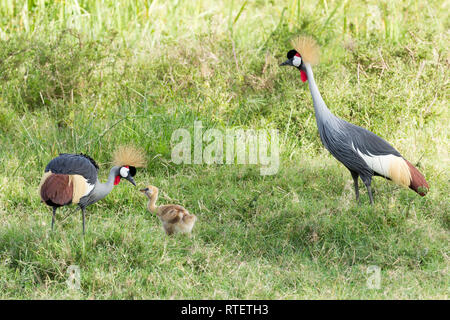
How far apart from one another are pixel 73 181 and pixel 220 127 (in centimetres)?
202

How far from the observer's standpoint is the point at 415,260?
4.02 meters

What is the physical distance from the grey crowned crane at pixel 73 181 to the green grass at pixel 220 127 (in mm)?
218

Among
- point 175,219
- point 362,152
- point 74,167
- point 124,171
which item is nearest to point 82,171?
point 74,167

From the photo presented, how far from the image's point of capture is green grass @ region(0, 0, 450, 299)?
3832mm

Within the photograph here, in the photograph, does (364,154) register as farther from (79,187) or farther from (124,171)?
(79,187)

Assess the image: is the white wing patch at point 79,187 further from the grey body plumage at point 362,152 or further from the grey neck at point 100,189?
the grey body plumage at point 362,152

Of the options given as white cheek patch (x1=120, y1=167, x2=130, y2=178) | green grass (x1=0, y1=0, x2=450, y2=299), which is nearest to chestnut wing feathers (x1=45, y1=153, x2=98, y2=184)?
white cheek patch (x1=120, y1=167, x2=130, y2=178)

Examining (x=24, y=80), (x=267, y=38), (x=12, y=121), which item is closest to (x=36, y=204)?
(x=12, y=121)

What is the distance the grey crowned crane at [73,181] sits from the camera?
4055 mm

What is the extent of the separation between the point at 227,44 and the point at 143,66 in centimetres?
95

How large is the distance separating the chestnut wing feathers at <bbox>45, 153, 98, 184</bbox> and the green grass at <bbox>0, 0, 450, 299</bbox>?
36 cm

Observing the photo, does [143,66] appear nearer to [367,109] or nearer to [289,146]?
[289,146]

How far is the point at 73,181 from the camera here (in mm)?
4121

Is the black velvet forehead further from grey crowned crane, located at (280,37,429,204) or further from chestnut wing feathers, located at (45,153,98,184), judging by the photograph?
chestnut wing feathers, located at (45,153,98,184)
